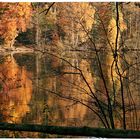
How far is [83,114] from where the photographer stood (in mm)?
2773

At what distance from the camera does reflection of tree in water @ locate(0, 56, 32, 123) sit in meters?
2.81

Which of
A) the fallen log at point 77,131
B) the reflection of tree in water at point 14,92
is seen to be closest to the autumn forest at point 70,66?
the reflection of tree in water at point 14,92

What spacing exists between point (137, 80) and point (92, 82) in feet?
1.08

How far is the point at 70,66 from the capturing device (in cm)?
282

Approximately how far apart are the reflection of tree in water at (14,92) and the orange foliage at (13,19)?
0.19m

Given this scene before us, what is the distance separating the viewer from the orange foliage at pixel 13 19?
2879 mm

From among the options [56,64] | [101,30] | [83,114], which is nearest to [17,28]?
[56,64]

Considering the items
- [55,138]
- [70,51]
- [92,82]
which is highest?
[70,51]

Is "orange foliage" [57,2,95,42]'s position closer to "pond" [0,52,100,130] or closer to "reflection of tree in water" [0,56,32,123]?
"pond" [0,52,100,130]

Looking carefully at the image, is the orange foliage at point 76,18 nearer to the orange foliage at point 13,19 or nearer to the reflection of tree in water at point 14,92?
the orange foliage at point 13,19

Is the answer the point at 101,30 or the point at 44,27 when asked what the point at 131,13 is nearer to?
the point at 101,30

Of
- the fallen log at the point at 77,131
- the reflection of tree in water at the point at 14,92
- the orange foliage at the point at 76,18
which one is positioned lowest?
the fallen log at the point at 77,131

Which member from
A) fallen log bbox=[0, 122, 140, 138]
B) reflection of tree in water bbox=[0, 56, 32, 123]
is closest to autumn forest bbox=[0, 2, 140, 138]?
reflection of tree in water bbox=[0, 56, 32, 123]

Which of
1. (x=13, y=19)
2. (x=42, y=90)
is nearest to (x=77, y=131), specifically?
(x=42, y=90)
